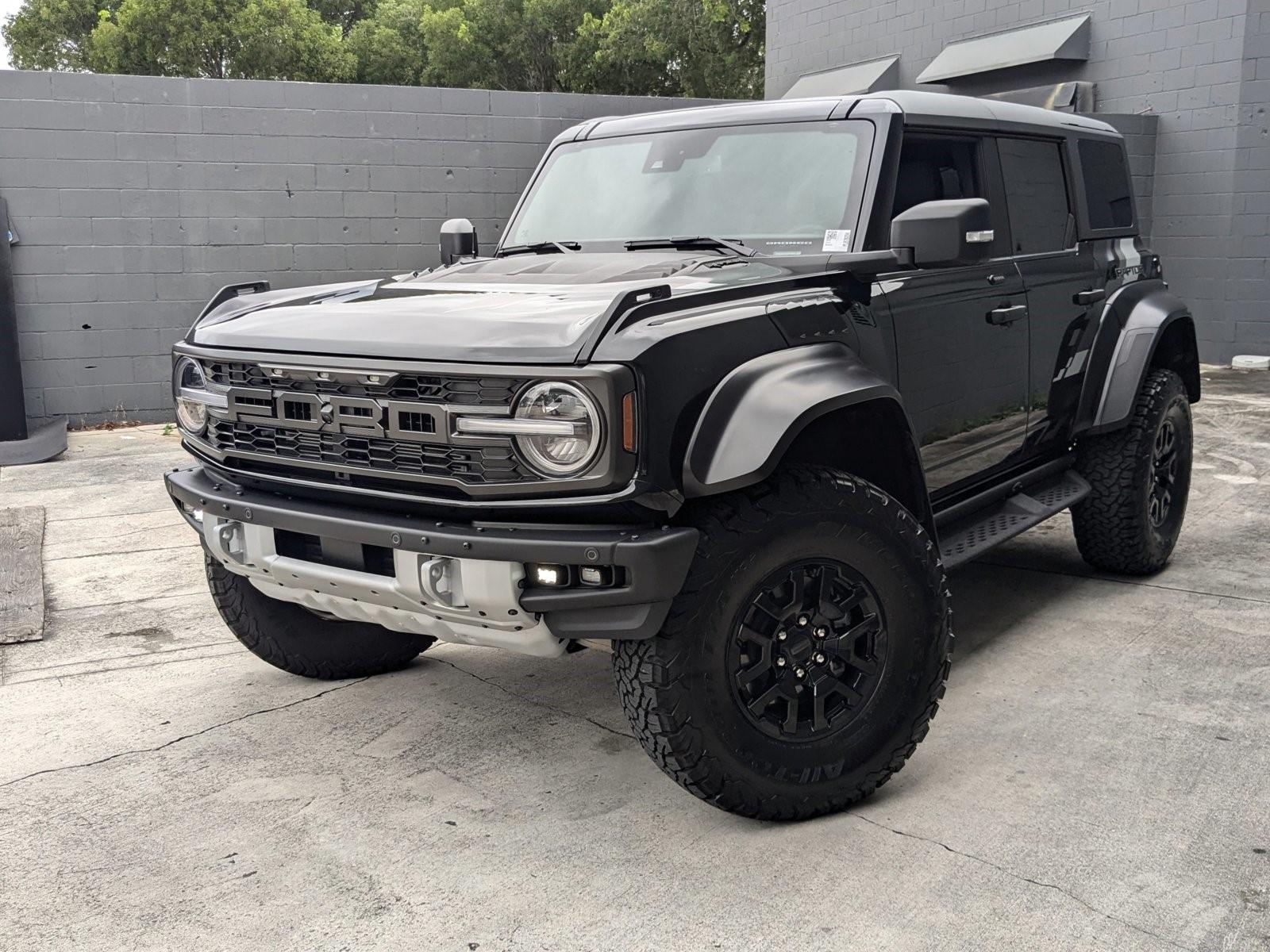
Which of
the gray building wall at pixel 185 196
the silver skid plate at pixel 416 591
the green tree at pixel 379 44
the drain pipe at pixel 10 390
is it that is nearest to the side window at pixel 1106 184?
the silver skid plate at pixel 416 591

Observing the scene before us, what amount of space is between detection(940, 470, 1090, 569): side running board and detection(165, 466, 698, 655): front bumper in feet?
4.31

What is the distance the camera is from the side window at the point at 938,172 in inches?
151

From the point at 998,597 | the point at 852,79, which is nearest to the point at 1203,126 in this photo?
the point at 852,79

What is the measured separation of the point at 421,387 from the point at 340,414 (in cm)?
25

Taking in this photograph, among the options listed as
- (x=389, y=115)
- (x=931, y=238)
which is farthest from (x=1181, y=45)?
(x=931, y=238)

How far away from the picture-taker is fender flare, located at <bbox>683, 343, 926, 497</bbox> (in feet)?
9.06

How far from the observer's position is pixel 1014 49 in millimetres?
13930

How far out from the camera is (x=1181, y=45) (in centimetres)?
1243

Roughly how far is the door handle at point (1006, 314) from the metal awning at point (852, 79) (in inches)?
464

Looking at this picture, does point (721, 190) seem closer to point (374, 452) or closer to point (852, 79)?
point (374, 452)

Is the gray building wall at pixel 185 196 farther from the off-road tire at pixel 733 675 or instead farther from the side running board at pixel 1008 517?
the off-road tire at pixel 733 675

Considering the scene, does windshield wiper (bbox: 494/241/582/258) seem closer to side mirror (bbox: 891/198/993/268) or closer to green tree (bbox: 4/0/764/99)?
side mirror (bbox: 891/198/993/268)

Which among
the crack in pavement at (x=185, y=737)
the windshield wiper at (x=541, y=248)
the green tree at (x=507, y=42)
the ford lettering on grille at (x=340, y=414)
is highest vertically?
the green tree at (x=507, y=42)

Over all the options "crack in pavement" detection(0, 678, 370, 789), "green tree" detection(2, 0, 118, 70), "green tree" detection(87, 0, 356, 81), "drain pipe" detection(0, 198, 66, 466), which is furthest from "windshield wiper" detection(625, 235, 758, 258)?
"green tree" detection(2, 0, 118, 70)
